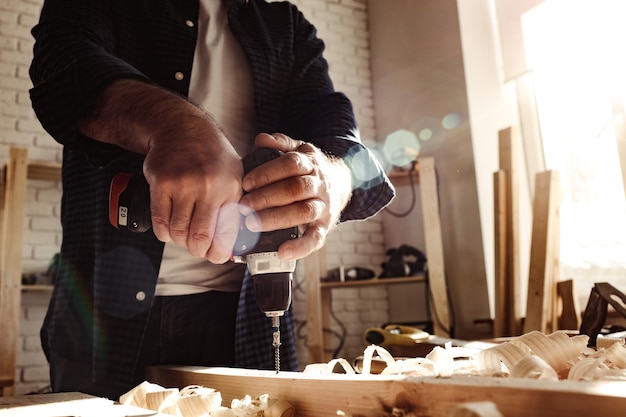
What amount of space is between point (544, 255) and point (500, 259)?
268 mm

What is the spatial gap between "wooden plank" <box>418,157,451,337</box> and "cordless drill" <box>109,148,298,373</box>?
2.13 meters

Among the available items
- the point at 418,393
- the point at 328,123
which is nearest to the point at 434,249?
the point at 328,123

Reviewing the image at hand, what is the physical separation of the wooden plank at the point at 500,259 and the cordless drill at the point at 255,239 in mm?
1925

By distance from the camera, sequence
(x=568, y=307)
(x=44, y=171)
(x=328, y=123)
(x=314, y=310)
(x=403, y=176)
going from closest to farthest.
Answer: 1. (x=328, y=123)
2. (x=568, y=307)
3. (x=44, y=171)
4. (x=314, y=310)
5. (x=403, y=176)

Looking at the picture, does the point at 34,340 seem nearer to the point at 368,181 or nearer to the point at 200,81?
the point at 200,81

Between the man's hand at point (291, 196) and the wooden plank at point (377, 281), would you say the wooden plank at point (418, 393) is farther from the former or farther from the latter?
the wooden plank at point (377, 281)

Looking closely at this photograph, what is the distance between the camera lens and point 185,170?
0.58 metres

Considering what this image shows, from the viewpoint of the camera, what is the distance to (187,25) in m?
1.03

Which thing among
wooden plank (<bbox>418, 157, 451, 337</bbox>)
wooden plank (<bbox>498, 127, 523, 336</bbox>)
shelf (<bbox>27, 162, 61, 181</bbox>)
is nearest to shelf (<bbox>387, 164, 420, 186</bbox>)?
wooden plank (<bbox>418, 157, 451, 337</bbox>)

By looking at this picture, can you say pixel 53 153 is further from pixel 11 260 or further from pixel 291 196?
pixel 291 196

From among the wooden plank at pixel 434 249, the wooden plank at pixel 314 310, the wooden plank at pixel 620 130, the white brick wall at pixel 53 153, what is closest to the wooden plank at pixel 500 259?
the wooden plank at pixel 434 249

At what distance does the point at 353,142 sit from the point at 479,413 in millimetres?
657

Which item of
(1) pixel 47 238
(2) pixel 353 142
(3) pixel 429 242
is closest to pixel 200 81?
(2) pixel 353 142

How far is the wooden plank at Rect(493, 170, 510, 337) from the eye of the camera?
7.91 ft
